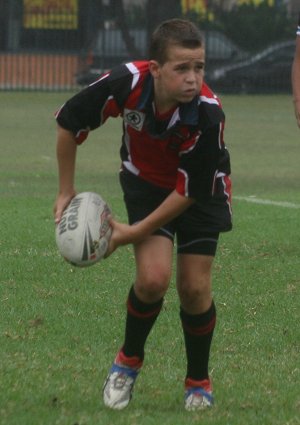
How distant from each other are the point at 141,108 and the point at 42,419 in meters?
1.32

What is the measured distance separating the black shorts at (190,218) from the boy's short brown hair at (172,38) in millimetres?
601

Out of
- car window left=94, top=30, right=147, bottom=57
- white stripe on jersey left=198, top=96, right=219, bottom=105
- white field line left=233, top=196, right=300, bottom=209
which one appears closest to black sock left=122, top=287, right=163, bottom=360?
white stripe on jersey left=198, top=96, right=219, bottom=105

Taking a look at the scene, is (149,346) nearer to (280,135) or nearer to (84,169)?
(84,169)

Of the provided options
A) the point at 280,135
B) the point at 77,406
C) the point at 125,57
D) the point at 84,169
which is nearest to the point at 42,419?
the point at 77,406

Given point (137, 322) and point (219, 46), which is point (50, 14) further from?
point (137, 322)

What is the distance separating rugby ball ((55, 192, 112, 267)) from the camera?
17.9 feet

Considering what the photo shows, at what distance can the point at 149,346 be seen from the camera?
6879mm

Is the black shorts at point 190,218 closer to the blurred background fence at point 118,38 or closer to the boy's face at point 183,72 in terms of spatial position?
the boy's face at point 183,72

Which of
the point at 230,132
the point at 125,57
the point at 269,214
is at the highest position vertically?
the point at 269,214

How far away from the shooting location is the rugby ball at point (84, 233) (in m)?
5.46

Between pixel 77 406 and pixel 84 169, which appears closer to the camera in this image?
pixel 77 406

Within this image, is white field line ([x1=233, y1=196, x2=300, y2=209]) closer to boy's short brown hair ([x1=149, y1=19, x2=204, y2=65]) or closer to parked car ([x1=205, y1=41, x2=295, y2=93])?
boy's short brown hair ([x1=149, y1=19, x2=204, y2=65])

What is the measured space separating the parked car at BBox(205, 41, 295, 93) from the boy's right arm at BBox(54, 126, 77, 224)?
27246 millimetres

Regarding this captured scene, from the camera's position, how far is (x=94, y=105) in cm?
562
